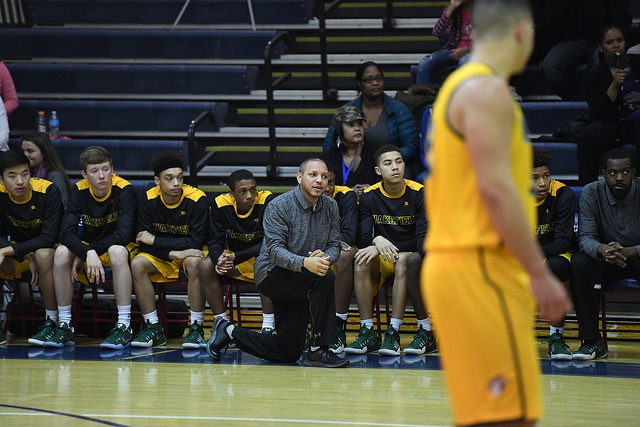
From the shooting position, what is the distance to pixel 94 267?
261 inches

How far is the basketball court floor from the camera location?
464 centimetres

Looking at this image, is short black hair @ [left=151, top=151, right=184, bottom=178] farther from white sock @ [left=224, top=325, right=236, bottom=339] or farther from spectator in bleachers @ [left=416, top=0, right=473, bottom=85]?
spectator in bleachers @ [left=416, top=0, right=473, bottom=85]

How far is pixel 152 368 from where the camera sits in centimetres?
596

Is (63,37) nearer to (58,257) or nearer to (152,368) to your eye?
(58,257)

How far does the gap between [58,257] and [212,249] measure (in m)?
1.18

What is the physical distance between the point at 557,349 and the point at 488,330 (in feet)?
13.1

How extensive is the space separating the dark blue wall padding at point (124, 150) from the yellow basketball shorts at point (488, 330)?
6.68 m

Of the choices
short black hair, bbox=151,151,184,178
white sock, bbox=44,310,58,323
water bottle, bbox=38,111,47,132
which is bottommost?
white sock, bbox=44,310,58,323

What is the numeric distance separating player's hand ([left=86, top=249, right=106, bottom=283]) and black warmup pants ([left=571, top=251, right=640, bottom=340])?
3.32 meters

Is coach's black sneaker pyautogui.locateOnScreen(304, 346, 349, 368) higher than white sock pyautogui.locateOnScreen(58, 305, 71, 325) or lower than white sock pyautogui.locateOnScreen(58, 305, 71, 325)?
lower

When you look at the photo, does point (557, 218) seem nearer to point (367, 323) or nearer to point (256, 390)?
point (367, 323)

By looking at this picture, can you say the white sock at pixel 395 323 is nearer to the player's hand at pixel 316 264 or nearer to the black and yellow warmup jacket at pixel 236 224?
the player's hand at pixel 316 264

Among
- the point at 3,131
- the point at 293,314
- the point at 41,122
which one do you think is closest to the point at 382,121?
the point at 293,314

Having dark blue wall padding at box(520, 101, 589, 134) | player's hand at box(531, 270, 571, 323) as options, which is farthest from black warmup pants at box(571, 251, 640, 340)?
player's hand at box(531, 270, 571, 323)
